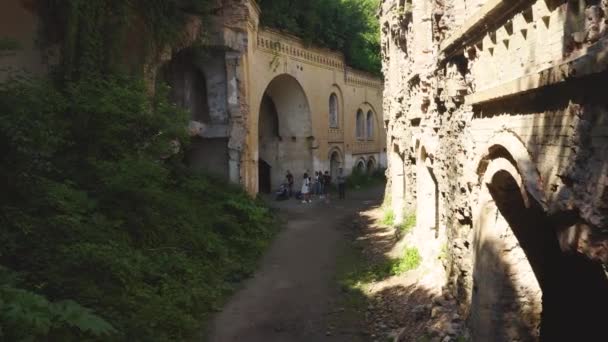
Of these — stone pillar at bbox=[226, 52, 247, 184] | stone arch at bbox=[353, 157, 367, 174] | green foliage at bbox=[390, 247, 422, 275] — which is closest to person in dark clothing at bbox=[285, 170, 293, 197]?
stone pillar at bbox=[226, 52, 247, 184]

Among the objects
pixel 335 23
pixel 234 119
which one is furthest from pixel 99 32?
pixel 335 23

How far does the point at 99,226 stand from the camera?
23.0 ft

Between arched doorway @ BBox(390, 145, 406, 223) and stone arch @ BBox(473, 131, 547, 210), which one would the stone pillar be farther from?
stone arch @ BBox(473, 131, 547, 210)

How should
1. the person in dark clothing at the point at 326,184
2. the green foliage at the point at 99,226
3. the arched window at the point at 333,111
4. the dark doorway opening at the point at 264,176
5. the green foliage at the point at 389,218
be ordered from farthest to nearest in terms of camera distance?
the arched window at the point at 333,111 < the dark doorway opening at the point at 264,176 < the person in dark clothing at the point at 326,184 < the green foliage at the point at 389,218 < the green foliage at the point at 99,226

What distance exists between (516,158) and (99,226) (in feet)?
17.9

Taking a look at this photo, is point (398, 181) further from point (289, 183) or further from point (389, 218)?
point (289, 183)

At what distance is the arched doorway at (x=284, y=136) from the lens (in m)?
23.7

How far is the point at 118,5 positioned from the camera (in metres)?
11.1

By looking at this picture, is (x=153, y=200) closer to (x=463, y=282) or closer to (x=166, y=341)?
(x=166, y=341)

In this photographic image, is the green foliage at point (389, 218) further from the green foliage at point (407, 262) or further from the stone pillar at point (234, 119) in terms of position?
the stone pillar at point (234, 119)

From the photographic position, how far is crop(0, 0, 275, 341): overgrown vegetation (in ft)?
18.1

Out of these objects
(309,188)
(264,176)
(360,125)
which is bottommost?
(309,188)

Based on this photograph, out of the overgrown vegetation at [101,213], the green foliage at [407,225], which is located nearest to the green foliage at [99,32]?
the overgrown vegetation at [101,213]

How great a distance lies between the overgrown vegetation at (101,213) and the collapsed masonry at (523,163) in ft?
12.2
